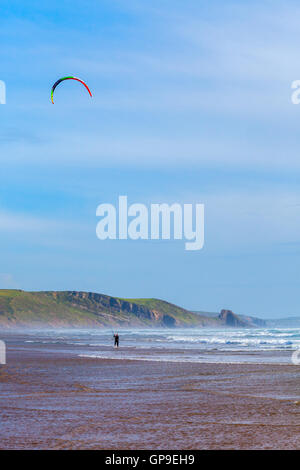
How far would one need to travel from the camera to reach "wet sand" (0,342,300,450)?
10594 mm

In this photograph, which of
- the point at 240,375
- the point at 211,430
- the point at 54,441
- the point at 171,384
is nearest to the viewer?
the point at 54,441

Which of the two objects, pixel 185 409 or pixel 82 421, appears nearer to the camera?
pixel 82 421

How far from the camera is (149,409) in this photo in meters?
14.5

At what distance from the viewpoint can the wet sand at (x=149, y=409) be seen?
10.6 metres

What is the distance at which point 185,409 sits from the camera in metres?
A: 14.6

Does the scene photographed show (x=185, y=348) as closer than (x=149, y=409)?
No

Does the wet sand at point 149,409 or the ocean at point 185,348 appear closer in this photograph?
the wet sand at point 149,409

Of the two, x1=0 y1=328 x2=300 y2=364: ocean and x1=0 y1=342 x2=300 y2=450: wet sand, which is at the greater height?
x1=0 y1=342 x2=300 y2=450: wet sand

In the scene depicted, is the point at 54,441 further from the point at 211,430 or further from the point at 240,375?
the point at 240,375

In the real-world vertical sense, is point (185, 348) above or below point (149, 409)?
below

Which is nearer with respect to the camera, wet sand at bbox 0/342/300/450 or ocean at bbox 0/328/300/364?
wet sand at bbox 0/342/300/450

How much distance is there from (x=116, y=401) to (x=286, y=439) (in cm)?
616
